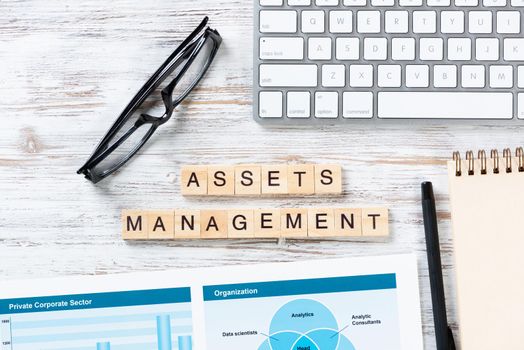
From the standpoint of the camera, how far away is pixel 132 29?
0.64 m

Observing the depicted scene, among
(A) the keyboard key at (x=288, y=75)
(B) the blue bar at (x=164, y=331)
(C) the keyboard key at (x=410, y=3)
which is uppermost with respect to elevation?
(C) the keyboard key at (x=410, y=3)

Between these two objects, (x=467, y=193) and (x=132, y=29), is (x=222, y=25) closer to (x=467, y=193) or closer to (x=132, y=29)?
(x=132, y=29)

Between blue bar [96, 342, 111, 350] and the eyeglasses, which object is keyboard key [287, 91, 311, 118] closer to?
the eyeglasses

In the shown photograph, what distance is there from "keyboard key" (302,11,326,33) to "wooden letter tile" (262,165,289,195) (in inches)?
5.8

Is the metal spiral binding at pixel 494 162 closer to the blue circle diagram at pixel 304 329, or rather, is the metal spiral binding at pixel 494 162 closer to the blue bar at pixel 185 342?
the blue circle diagram at pixel 304 329

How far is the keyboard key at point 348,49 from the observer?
24.4 inches

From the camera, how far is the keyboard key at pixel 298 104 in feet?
2.04

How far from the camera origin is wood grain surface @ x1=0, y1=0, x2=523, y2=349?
0.64 metres

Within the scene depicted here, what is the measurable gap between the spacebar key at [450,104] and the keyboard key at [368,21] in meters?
0.07

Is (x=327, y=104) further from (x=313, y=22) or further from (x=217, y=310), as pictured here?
(x=217, y=310)

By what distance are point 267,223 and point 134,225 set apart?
14 centimetres

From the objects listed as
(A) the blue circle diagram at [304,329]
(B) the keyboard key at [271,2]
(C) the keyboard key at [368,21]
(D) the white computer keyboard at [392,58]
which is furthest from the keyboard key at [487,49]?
(A) the blue circle diagram at [304,329]

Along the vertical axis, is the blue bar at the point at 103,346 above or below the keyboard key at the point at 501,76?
below

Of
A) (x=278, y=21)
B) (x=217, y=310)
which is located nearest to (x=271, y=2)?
(x=278, y=21)
